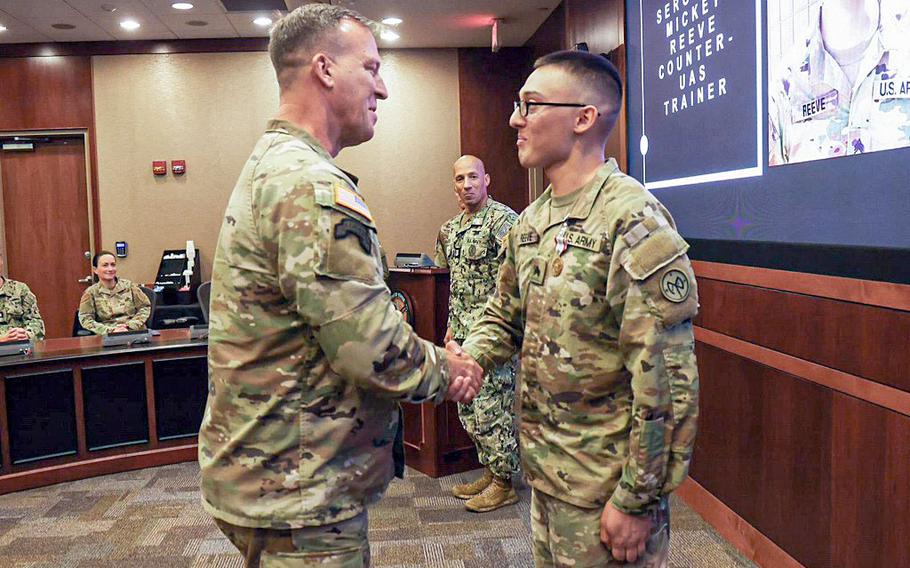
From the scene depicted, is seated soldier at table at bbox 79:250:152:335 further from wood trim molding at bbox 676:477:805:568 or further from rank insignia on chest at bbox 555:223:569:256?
rank insignia on chest at bbox 555:223:569:256

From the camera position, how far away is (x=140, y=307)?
18.4ft

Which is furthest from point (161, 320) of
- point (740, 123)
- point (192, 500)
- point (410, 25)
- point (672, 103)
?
point (740, 123)

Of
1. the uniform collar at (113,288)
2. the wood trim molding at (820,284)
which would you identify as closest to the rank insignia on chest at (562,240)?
the wood trim molding at (820,284)

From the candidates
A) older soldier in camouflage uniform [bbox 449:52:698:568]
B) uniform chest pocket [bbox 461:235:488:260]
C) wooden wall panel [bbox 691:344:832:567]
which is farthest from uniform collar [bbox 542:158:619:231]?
uniform chest pocket [bbox 461:235:488:260]

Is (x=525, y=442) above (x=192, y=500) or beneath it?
above

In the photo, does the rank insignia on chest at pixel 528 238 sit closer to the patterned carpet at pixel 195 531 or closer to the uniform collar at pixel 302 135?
the uniform collar at pixel 302 135

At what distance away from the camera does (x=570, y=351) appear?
60.7 inches

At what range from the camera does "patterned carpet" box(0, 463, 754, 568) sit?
9.95 ft

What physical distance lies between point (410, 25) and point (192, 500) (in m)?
4.83

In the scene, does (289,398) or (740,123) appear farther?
(740,123)

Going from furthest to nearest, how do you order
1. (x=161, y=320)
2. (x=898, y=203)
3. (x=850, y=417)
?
(x=161, y=320) < (x=850, y=417) < (x=898, y=203)

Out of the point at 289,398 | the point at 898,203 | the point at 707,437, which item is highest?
the point at 898,203

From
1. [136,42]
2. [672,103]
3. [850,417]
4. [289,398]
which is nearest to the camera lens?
[289,398]

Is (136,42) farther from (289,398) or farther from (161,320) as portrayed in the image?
(289,398)
